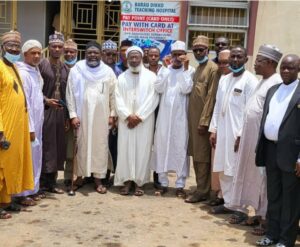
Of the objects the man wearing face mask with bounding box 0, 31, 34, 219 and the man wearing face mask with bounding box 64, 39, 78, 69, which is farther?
the man wearing face mask with bounding box 64, 39, 78, 69

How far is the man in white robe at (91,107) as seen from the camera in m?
5.93

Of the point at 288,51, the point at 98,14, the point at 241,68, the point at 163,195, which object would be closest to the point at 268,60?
the point at 241,68

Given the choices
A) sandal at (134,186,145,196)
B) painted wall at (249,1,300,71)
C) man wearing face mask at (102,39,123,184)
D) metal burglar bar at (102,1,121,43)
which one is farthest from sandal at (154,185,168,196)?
metal burglar bar at (102,1,121,43)

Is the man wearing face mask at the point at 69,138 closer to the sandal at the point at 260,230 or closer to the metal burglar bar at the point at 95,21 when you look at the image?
the sandal at the point at 260,230

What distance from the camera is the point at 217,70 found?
566cm

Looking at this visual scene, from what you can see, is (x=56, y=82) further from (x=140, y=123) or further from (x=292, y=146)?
(x=292, y=146)

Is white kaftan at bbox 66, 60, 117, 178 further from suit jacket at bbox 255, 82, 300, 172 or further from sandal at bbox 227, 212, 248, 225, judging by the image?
suit jacket at bbox 255, 82, 300, 172

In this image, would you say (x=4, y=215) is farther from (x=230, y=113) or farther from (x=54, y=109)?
(x=230, y=113)

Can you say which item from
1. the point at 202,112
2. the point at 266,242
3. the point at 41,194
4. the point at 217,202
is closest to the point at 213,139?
the point at 202,112

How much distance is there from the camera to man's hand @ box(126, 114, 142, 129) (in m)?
5.91

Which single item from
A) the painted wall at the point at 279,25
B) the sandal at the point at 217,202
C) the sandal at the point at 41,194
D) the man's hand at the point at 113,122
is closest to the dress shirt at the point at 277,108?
the sandal at the point at 217,202

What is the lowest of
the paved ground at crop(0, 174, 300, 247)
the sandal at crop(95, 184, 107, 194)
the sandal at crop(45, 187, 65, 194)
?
the paved ground at crop(0, 174, 300, 247)

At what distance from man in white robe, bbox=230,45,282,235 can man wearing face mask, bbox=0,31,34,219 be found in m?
2.36

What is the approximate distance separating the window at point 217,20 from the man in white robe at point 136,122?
397 cm
